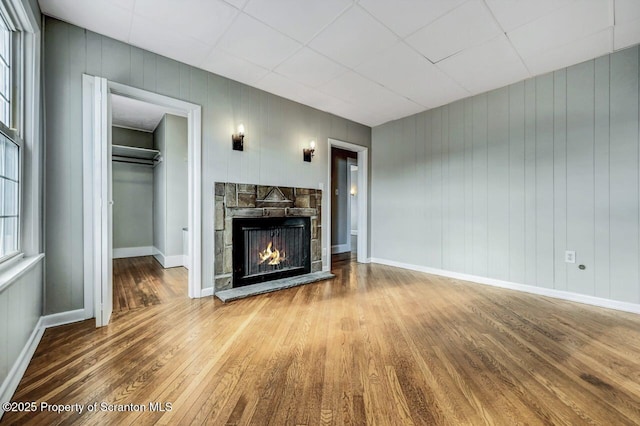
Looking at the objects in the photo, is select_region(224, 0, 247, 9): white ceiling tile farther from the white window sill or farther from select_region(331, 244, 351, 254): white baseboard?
select_region(331, 244, 351, 254): white baseboard

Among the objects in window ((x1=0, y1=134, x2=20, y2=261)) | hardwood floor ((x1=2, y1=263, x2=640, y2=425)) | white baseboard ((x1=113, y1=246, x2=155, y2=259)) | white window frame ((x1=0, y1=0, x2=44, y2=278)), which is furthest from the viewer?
white baseboard ((x1=113, y1=246, x2=155, y2=259))

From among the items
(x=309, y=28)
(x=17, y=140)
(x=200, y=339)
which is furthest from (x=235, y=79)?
(x=200, y=339)

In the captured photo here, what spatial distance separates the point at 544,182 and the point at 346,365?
3.18m

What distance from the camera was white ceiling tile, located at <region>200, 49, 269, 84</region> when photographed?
2797 millimetres

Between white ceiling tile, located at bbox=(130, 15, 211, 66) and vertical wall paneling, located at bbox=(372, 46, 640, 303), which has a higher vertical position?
white ceiling tile, located at bbox=(130, 15, 211, 66)

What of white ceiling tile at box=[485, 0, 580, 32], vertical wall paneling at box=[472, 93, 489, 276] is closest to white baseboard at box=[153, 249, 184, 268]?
vertical wall paneling at box=[472, 93, 489, 276]

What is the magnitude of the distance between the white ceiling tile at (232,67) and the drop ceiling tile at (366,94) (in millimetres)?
860

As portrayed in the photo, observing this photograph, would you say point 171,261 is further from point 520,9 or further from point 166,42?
point 520,9

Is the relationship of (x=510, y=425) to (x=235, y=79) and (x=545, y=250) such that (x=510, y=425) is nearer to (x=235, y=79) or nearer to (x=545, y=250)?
(x=545, y=250)

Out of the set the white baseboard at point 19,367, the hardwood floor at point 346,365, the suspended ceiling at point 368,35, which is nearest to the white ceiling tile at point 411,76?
the suspended ceiling at point 368,35

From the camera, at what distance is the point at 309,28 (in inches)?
92.1

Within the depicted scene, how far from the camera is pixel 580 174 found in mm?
2924

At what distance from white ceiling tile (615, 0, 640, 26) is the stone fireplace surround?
3419 millimetres

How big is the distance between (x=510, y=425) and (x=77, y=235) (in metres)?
3.35
